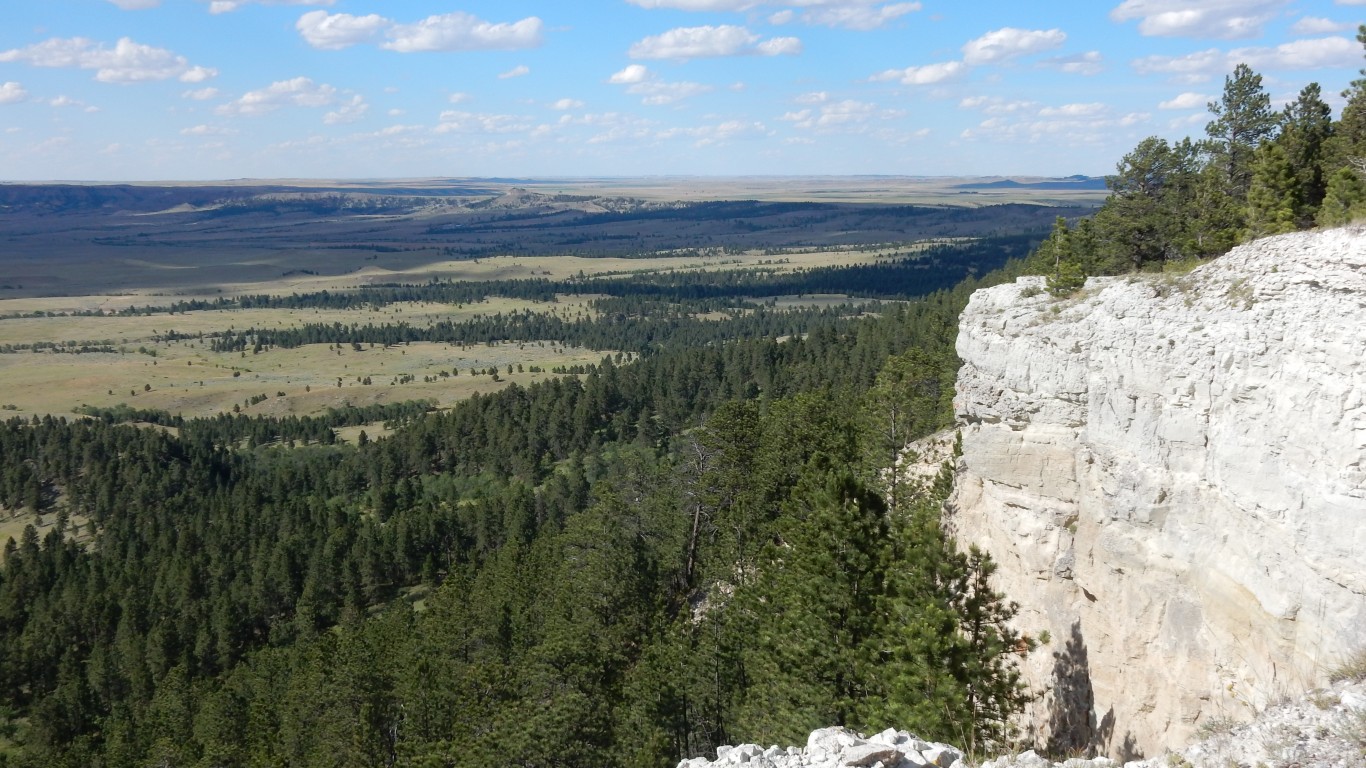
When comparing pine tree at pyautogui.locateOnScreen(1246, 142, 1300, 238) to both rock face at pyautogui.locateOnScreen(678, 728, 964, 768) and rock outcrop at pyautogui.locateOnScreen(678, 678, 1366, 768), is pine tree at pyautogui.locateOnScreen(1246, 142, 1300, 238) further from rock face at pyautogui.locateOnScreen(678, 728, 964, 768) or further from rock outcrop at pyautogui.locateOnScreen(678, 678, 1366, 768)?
rock face at pyautogui.locateOnScreen(678, 728, 964, 768)

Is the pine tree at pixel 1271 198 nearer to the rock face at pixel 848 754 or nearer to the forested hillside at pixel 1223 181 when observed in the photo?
the forested hillside at pixel 1223 181

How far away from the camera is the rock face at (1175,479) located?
54.9ft

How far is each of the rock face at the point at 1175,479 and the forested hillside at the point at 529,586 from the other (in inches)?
102

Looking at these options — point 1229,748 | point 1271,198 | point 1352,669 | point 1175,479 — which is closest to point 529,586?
point 1175,479

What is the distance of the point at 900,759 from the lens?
1517 cm

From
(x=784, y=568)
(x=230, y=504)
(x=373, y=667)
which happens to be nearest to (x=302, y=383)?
(x=230, y=504)

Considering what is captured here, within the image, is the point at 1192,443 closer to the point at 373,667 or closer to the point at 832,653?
the point at 832,653

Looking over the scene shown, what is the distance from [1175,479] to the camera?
2061 centimetres

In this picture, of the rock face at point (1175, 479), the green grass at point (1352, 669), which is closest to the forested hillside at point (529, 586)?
the rock face at point (1175, 479)

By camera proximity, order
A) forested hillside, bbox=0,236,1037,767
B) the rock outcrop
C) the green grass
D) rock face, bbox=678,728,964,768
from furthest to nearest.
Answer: forested hillside, bbox=0,236,1037,767 < rock face, bbox=678,728,964,768 < the green grass < the rock outcrop

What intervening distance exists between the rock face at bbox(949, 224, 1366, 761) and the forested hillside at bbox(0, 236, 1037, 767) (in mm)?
2581

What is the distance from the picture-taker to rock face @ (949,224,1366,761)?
659 inches

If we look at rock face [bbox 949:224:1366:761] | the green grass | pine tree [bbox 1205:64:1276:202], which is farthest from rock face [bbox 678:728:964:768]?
pine tree [bbox 1205:64:1276:202]

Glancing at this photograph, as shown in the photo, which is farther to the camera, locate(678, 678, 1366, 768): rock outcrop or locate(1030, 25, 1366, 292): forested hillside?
locate(1030, 25, 1366, 292): forested hillside
